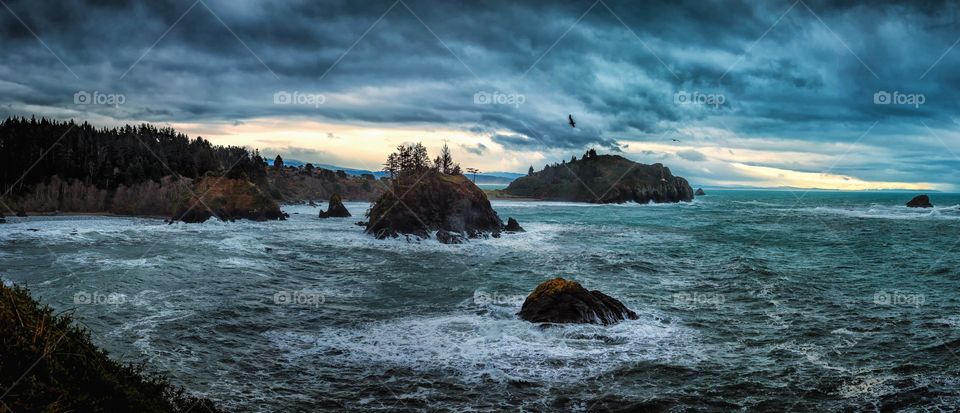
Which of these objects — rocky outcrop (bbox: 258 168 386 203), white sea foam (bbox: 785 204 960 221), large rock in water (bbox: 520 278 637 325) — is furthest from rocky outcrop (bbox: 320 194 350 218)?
white sea foam (bbox: 785 204 960 221)

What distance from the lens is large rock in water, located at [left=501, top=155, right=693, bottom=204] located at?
139000 mm

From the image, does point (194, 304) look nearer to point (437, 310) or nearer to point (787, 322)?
point (437, 310)

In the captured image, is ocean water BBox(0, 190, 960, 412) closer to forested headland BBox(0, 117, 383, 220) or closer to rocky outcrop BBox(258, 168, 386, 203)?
forested headland BBox(0, 117, 383, 220)

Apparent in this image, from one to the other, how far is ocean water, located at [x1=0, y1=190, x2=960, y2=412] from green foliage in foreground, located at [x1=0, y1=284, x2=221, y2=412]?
Result: 4.75 metres

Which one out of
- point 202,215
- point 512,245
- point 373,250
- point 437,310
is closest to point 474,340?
point 437,310

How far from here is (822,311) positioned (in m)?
20.6

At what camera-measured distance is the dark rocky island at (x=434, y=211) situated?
137 ft

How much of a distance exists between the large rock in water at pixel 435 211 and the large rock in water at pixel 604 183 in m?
94.1

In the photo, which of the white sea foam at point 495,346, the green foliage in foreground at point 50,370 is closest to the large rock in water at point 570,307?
the white sea foam at point 495,346

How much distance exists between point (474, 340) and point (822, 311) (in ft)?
45.1

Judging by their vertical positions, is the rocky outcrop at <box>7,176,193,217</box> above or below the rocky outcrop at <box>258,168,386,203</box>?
below

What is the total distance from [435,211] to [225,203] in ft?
74.8

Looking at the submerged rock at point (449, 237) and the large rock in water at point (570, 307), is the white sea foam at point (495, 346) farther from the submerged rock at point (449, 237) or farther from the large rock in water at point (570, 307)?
the submerged rock at point (449, 237)

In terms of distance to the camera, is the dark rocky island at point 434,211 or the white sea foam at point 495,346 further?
the dark rocky island at point 434,211
